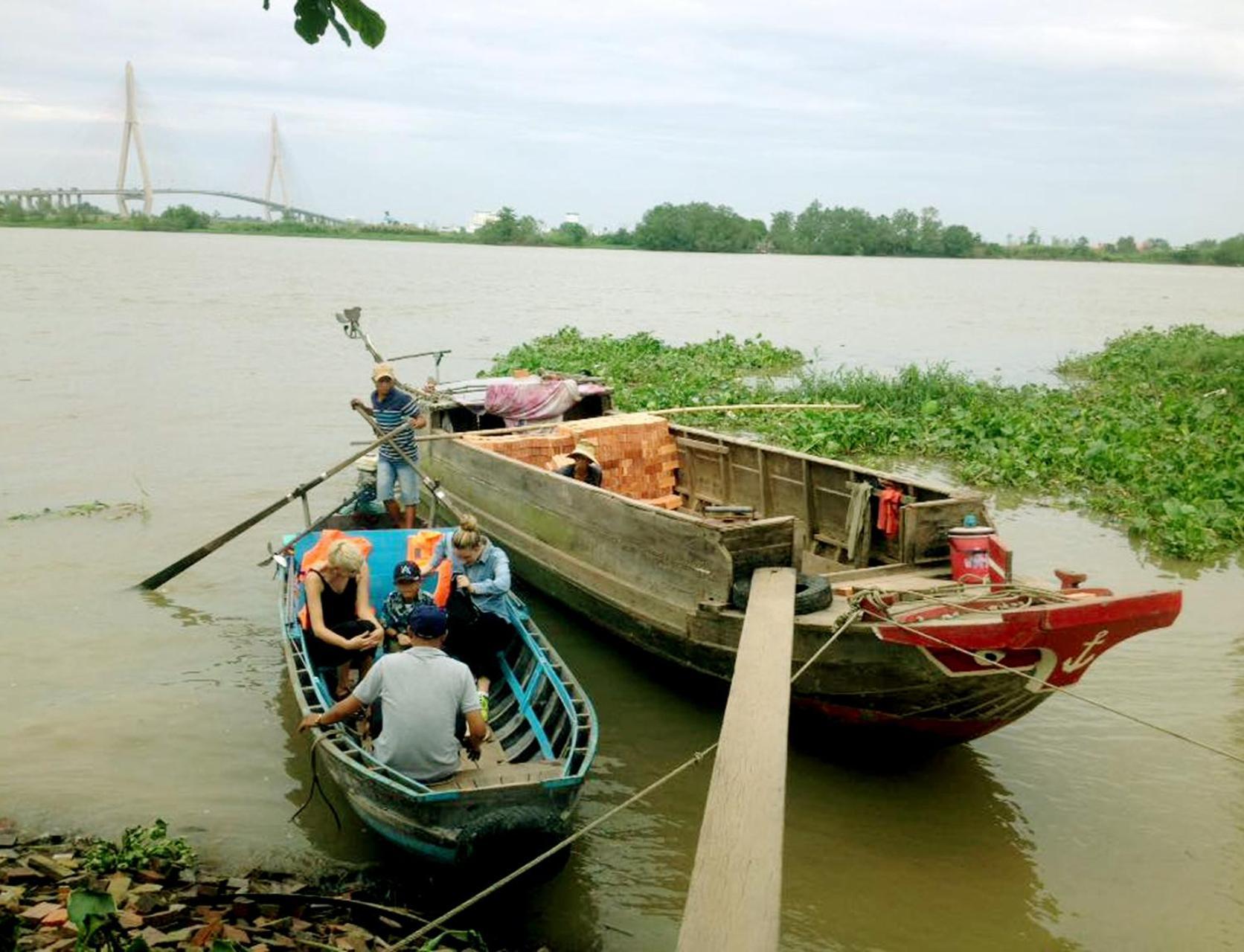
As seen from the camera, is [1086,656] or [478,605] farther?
[478,605]

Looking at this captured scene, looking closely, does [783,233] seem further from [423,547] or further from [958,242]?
[423,547]

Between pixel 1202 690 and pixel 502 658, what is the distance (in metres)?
5.19

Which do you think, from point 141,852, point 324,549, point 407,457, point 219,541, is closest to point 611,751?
point 324,549

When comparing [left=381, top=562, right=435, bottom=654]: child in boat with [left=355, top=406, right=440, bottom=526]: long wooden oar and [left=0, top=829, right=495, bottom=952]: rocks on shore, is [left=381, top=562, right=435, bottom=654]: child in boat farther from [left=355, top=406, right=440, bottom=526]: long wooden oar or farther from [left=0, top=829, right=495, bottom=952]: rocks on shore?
[left=355, top=406, right=440, bottom=526]: long wooden oar

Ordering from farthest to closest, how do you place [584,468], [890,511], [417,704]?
[584,468] → [890,511] → [417,704]

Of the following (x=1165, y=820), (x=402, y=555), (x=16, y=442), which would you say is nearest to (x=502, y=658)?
(x=402, y=555)

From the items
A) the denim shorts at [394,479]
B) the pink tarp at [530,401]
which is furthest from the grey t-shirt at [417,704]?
the pink tarp at [530,401]

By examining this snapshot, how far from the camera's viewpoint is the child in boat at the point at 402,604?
649 centimetres

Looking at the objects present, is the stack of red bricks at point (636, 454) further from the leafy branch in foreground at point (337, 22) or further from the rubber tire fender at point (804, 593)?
the leafy branch in foreground at point (337, 22)

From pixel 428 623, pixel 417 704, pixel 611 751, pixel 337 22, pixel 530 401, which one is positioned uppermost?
pixel 337 22

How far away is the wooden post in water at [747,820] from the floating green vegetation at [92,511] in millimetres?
9876

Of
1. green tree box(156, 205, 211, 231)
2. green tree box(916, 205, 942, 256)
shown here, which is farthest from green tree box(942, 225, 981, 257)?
green tree box(156, 205, 211, 231)

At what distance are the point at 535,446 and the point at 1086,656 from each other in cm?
552

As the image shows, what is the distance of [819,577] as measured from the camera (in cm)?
696
